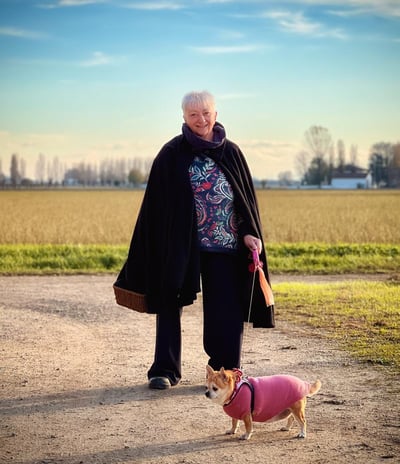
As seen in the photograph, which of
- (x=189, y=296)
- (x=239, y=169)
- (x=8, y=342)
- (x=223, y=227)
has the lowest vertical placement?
(x=8, y=342)

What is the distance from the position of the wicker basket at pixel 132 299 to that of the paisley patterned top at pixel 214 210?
2.48ft

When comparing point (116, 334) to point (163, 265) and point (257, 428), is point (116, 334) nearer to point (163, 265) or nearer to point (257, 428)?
point (163, 265)

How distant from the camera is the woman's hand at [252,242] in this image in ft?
22.7

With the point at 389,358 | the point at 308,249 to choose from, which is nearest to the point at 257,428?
the point at 389,358

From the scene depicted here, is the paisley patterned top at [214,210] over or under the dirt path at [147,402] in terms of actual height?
over

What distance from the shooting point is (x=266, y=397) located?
5820 mm

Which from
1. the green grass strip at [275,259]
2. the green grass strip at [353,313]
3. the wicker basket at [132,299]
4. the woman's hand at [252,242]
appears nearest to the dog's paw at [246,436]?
the woman's hand at [252,242]

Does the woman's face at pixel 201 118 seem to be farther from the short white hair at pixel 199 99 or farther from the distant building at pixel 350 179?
the distant building at pixel 350 179

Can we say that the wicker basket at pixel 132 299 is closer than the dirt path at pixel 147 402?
No

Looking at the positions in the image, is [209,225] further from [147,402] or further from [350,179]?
[350,179]

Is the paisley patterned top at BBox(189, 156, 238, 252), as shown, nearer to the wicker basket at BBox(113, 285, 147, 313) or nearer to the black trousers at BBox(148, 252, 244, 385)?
the black trousers at BBox(148, 252, 244, 385)

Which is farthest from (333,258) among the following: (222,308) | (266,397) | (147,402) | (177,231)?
(266,397)

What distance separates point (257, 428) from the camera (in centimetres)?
623

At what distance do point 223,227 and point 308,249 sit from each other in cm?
1268
